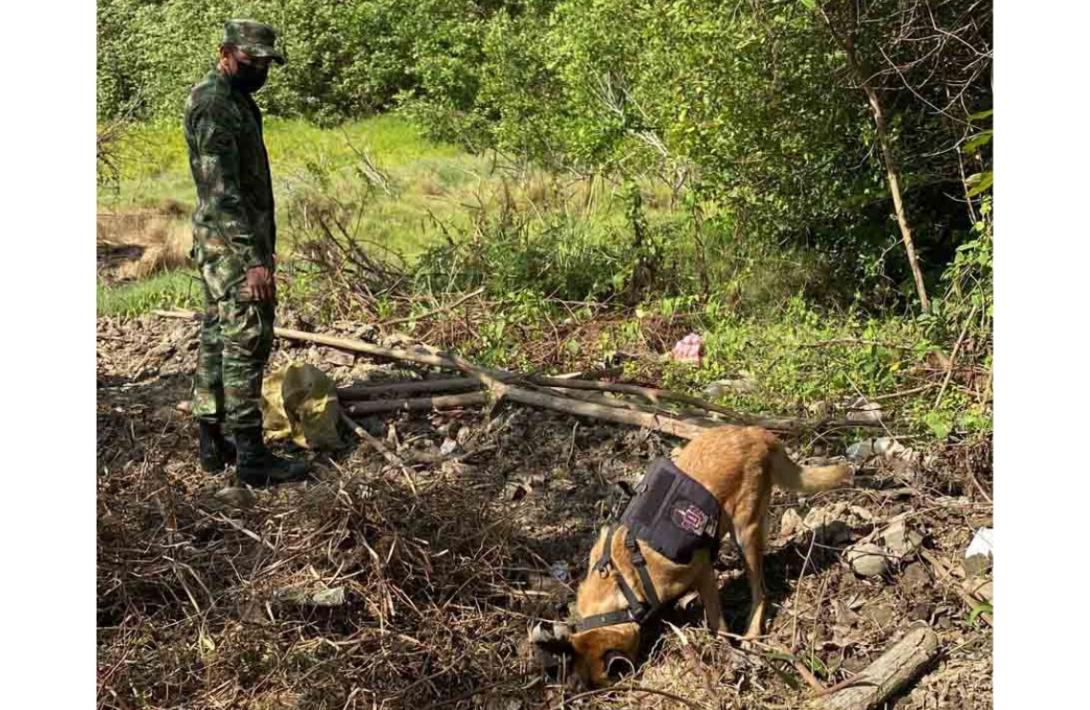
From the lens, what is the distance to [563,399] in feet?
22.3

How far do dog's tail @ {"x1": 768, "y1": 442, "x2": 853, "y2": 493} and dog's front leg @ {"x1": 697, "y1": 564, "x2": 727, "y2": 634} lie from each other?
1.75 ft

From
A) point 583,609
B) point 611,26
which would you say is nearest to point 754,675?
point 583,609

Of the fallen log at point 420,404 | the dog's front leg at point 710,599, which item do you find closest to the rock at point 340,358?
the fallen log at point 420,404

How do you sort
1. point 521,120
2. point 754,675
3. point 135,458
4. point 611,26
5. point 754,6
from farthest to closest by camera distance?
point 521,120 < point 611,26 < point 754,6 < point 135,458 < point 754,675

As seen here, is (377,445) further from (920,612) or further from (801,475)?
(920,612)

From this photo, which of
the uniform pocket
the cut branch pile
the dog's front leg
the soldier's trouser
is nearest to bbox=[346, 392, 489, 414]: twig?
the cut branch pile

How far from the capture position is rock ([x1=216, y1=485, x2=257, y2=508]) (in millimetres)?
5609

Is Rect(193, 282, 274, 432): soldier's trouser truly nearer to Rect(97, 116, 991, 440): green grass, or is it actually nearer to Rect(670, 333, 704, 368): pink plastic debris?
Rect(97, 116, 991, 440): green grass

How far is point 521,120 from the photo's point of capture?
15141 mm

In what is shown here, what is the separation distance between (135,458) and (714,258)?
566cm

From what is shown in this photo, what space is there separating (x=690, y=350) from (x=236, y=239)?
3963mm

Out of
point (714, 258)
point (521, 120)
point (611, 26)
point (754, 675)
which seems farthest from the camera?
point (521, 120)

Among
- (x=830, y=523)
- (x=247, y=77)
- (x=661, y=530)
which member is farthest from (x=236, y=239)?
(x=830, y=523)

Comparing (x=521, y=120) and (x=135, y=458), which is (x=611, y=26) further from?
(x=135, y=458)
